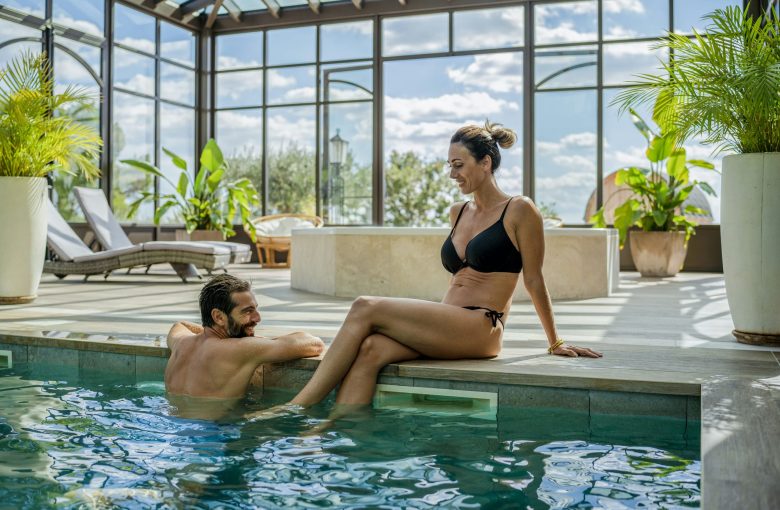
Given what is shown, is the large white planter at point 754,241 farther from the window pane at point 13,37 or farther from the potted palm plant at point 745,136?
the window pane at point 13,37

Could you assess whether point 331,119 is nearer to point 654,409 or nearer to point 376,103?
point 376,103

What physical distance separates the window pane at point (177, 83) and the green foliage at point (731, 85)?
1031 centimetres

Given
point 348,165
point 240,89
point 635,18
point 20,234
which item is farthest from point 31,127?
point 635,18

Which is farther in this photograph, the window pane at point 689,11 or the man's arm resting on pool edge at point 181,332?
the window pane at point 689,11

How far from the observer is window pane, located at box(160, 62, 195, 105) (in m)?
12.5

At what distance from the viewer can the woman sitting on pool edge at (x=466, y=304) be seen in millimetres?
2742

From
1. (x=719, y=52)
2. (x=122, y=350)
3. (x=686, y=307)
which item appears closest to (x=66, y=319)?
(x=122, y=350)

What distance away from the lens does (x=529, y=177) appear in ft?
37.5

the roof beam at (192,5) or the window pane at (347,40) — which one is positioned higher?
the roof beam at (192,5)

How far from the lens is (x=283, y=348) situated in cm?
290

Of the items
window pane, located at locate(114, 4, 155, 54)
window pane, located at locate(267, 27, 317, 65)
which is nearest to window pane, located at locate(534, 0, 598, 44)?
window pane, located at locate(267, 27, 317, 65)

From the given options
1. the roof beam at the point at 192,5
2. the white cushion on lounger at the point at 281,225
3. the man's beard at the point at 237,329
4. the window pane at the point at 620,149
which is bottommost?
the man's beard at the point at 237,329

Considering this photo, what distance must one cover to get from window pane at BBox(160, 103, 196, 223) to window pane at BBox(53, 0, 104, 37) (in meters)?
1.83

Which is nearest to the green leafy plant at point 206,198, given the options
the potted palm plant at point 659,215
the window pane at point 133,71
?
the window pane at point 133,71
